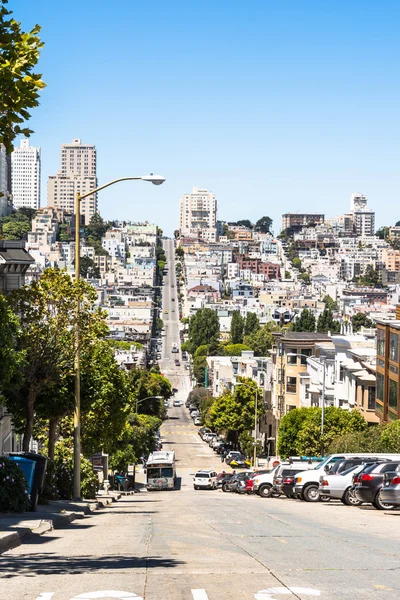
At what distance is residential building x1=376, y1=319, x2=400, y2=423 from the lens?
59.8m

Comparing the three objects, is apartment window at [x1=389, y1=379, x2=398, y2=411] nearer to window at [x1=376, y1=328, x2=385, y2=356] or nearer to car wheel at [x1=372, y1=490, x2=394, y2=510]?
window at [x1=376, y1=328, x2=385, y2=356]

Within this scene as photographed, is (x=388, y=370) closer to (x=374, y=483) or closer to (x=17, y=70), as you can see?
(x=374, y=483)

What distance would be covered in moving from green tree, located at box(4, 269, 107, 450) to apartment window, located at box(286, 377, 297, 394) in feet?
203

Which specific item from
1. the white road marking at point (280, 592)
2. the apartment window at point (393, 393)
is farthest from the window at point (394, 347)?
the white road marking at point (280, 592)

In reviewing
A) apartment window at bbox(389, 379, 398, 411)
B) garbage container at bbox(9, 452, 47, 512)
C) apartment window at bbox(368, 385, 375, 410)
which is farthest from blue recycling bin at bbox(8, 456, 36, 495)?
apartment window at bbox(368, 385, 375, 410)

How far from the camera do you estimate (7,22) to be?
13.3m

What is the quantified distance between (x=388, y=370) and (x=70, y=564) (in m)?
49.6

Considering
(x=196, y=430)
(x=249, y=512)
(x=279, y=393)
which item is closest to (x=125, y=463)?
(x=279, y=393)

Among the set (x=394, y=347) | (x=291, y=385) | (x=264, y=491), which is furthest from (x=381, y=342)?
(x=291, y=385)

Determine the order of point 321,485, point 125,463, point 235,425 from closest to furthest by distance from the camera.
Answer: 1. point 321,485
2. point 125,463
3. point 235,425

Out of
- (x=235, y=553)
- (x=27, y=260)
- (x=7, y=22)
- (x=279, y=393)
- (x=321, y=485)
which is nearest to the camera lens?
(x=7, y=22)

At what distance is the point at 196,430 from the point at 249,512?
122396mm

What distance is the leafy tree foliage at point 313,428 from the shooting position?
6688 centimetres

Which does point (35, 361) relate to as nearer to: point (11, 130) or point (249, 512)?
point (249, 512)
